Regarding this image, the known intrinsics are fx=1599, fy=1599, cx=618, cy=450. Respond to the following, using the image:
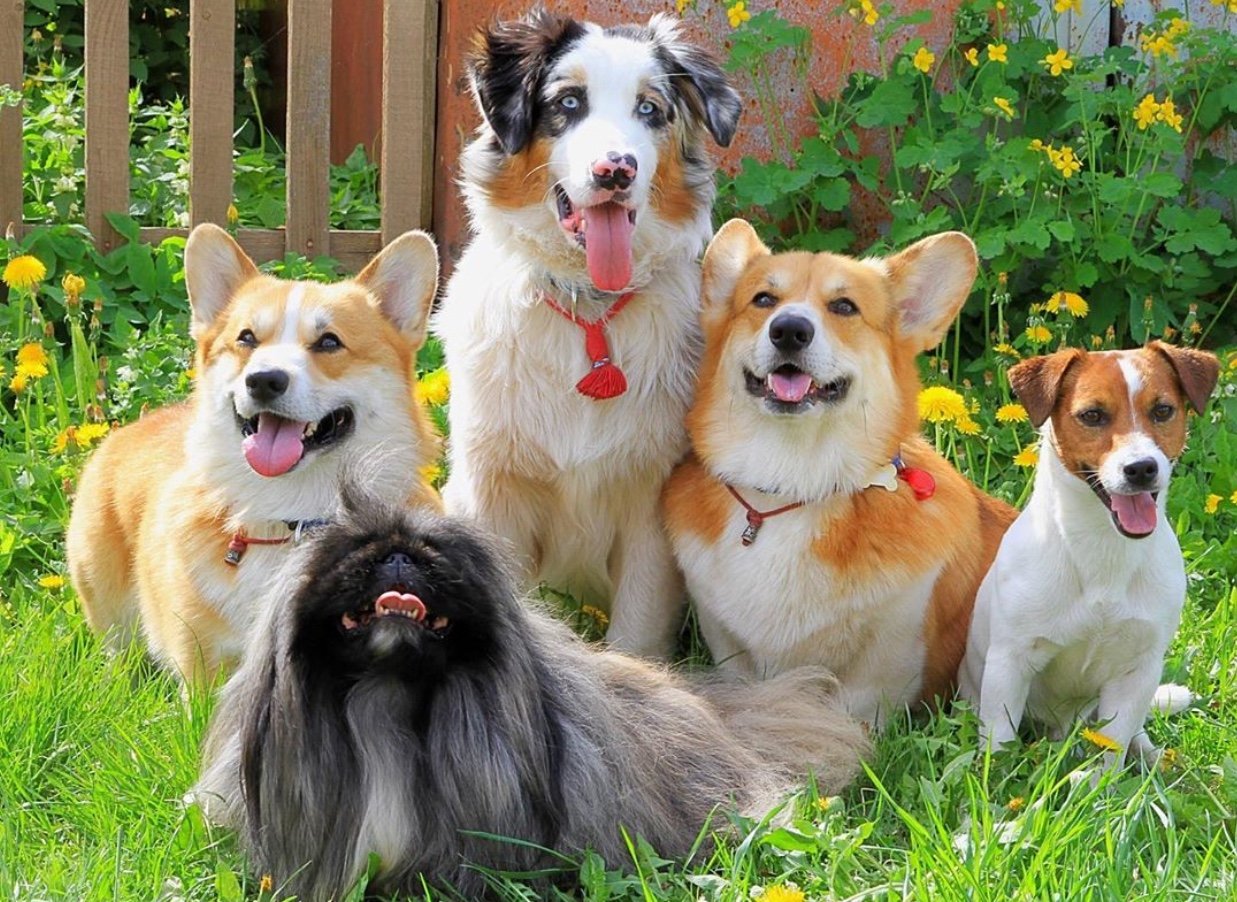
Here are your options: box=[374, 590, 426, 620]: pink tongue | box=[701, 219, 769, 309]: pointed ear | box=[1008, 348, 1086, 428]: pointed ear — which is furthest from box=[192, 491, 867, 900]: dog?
box=[701, 219, 769, 309]: pointed ear

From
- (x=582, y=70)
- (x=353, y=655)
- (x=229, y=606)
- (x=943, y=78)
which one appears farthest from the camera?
(x=943, y=78)

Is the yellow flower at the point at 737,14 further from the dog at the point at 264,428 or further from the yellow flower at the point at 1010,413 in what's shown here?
the dog at the point at 264,428

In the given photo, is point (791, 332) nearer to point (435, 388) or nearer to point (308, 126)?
point (435, 388)

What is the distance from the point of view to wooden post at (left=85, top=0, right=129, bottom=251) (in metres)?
5.63

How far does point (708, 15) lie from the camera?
19.2 feet

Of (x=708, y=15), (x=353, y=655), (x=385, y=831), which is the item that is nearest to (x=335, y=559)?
(x=353, y=655)

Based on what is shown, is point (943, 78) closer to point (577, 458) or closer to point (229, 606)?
point (577, 458)

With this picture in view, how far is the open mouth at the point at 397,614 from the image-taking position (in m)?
2.72

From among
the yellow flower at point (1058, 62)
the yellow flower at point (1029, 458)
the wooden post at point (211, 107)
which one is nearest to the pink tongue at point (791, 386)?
the yellow flower at point (1029, 458)

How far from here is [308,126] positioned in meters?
5.91

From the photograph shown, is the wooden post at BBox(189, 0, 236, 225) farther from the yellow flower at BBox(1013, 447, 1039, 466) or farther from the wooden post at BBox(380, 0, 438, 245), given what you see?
the yellow flower at BBox(1013, 447, 1039, 466)

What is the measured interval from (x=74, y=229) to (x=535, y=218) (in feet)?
7.42

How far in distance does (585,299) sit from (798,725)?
1250mm

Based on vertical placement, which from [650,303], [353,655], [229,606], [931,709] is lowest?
[931,709]
